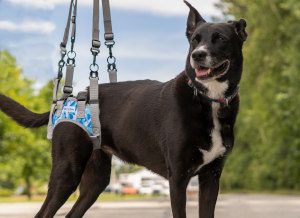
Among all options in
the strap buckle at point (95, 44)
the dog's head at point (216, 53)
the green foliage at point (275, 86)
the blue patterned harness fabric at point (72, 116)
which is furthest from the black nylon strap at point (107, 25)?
the green foliage at point (275, 86)

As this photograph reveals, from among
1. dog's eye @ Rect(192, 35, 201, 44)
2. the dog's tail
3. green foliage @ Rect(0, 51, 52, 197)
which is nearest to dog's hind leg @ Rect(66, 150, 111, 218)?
the dog's tail

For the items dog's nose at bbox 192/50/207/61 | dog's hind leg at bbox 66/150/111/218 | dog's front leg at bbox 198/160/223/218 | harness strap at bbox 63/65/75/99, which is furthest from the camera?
harness strap at bbox 63/65/75/99

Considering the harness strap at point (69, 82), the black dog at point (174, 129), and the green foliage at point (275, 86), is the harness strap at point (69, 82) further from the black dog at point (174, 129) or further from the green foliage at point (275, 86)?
the green foliage at point (275, 86)

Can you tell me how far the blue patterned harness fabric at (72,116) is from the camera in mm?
5160

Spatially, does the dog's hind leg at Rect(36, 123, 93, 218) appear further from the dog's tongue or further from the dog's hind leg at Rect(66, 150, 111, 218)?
the dog's tongue

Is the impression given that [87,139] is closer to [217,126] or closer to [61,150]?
[61,150]

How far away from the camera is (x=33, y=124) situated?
5.56 meters

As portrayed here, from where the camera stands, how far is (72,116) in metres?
5.23

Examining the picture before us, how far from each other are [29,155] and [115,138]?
37480 mm

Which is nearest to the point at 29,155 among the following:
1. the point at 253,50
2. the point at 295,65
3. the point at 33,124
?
the point at 253,50

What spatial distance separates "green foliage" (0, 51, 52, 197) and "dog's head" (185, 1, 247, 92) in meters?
Answer: 31.6

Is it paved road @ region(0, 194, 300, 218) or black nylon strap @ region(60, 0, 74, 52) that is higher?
black nylon strap @ region(60, 0, 74, 52)

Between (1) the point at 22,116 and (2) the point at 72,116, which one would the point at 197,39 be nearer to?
(2) the point at 72,116

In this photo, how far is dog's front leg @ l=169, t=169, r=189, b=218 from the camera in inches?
172
